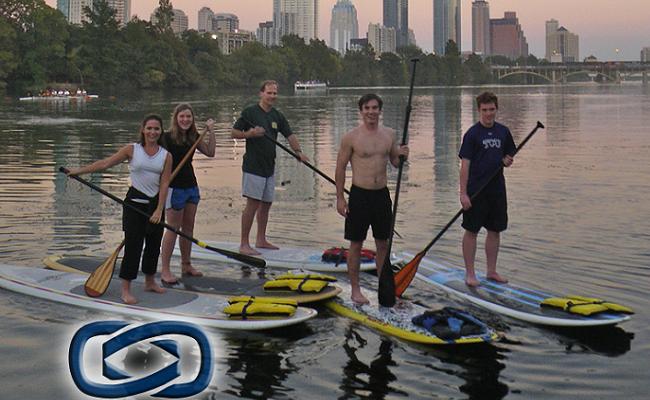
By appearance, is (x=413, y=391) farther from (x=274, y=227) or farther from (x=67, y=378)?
(x=274, y=227)

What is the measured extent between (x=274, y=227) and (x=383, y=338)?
5481 millimetres

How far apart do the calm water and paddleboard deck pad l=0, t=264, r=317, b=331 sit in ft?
0.43

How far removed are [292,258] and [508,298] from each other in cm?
297

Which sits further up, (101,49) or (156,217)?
(101,49)

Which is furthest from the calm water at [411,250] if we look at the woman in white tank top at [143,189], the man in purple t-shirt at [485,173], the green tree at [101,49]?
the green tree at [101,49]

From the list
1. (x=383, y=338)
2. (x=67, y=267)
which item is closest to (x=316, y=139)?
(x=67, y=267)

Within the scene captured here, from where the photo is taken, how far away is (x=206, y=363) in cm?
619

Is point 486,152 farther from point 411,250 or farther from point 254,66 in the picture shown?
point 254,66

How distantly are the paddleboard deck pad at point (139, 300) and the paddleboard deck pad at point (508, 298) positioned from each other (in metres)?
1.77

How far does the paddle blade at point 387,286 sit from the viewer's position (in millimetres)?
7539

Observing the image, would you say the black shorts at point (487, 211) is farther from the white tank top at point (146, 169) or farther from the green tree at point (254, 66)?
the green tree at point (254, 66)

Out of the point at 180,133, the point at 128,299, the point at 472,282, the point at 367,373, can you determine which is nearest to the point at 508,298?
the point at 472,282

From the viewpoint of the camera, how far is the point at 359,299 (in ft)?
25.7

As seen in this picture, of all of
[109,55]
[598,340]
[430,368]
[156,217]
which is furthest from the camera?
[109,55]
